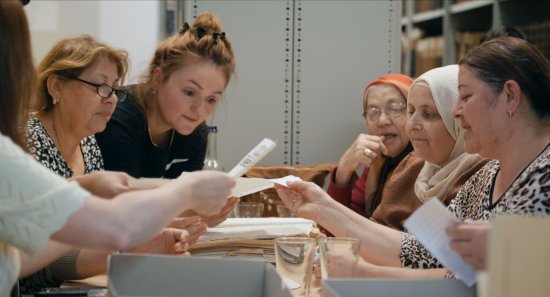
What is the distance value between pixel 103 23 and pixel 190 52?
1.91m

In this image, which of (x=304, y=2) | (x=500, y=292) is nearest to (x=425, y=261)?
(x=500, y=292)

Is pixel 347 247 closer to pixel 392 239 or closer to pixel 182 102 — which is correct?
pixel 392 239

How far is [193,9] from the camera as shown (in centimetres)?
345

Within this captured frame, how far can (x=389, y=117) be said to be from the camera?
3.09m

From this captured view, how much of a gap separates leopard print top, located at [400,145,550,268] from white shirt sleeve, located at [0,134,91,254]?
945 mm

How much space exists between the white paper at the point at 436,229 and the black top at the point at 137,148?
1.87 metres

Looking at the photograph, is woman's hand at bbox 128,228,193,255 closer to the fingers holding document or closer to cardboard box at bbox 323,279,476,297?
the fingers holding document

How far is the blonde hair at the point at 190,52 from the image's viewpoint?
281 cm

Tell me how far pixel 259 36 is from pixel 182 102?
861mm

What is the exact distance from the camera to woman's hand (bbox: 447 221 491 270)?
40.4 inches

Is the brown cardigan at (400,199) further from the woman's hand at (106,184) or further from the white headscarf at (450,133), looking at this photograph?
the woman's hand at (106,184)

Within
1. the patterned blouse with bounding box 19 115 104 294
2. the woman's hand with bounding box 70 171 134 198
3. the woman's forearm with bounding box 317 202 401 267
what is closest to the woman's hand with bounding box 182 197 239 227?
the woman's forearm with bounding box 317 202 401 267

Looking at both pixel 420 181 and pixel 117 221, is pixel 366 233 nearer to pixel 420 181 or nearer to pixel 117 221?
pixel 420 181

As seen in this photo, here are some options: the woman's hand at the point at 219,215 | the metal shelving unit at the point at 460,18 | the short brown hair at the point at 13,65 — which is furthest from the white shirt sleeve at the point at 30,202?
the metal shelving unit at the point at 460,18
